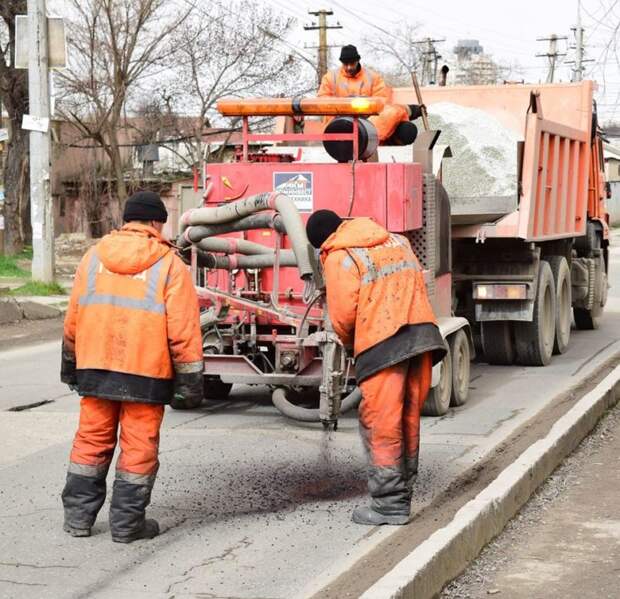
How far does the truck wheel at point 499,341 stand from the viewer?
1329 centimetres

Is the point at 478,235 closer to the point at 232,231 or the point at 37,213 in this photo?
the point at 232,231

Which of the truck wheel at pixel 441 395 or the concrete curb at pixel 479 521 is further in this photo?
the truck wheel at pixel 441 395

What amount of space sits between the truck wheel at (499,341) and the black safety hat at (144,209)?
23.6 ft

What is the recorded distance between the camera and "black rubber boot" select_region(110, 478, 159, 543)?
6.34 metres

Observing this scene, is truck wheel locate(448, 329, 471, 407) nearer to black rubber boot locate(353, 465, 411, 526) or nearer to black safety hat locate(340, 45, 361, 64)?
black safety hat locate(340, 45, 361, 64)

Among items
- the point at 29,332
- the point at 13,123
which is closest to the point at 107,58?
the point at 13,123

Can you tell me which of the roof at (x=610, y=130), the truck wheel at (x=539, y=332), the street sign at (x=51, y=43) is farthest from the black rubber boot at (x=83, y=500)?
the street sign at (x=51, y=43)

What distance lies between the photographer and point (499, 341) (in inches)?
526

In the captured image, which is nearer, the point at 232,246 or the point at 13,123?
the point at 232,246

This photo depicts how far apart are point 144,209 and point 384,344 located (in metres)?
1.36

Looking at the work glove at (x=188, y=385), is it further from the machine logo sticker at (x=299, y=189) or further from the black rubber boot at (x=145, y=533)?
the machine logo sticker at (x=299, y=189)

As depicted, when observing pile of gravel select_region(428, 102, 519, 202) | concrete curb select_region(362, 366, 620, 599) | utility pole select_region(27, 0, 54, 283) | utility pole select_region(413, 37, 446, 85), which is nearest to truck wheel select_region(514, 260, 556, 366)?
pile of gravel select_region(428, 102, 519, 202)

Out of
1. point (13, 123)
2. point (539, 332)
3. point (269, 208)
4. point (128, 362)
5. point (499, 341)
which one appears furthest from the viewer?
point (13, 123)

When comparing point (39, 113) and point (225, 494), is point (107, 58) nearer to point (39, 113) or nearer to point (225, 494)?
point (39, 113)
